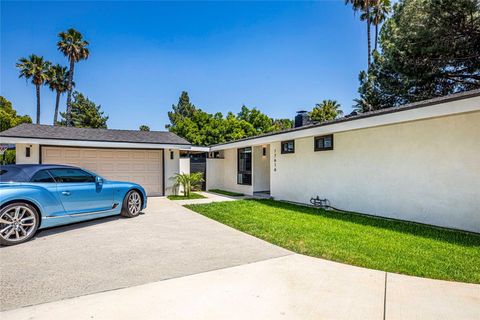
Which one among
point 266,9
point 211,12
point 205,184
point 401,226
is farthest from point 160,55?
point 401,226

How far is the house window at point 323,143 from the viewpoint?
29.0 feet

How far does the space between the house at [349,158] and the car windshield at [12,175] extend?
5516mm

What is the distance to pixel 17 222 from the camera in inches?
185

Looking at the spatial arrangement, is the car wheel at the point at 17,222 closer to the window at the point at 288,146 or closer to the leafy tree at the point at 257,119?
the window at the point at 288,146

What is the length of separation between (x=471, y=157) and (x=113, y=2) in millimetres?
11755

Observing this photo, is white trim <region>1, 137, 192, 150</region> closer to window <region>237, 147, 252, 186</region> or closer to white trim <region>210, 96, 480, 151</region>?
window <region>237, 147, 252, 186</region>

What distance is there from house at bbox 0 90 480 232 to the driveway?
4.19 m

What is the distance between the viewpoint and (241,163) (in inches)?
549

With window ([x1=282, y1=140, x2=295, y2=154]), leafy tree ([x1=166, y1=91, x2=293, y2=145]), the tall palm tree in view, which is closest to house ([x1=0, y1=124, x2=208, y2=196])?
window ([x1=282, y1=140, x2=295, y2=154])

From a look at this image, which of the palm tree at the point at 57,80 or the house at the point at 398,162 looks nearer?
the house at the point at 398,162

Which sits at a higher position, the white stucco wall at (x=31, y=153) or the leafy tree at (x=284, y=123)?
the leafy tree at (x=284, y=123)

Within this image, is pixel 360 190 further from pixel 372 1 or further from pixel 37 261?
pixel 372 1

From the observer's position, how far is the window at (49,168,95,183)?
216 inches

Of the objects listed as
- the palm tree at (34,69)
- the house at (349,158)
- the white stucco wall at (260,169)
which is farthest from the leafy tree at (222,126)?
the white stucco wall at (260,169)
